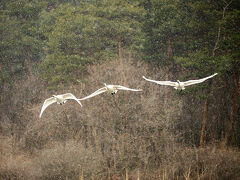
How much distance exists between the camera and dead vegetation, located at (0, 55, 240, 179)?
14.1 metres

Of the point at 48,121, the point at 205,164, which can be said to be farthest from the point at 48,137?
the point at 205,164

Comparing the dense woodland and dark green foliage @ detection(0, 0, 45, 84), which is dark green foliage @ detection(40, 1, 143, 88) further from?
dark green foliage @ detection(0, 0, 45, 84)

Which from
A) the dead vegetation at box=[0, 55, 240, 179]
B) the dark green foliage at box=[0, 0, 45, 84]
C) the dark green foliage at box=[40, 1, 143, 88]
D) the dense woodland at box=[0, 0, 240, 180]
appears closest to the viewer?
the dead vegetation at box=[0, 55, 240, 179]

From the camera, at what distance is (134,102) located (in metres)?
16.8

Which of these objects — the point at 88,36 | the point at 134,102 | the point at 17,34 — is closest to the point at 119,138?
the point at 134,102

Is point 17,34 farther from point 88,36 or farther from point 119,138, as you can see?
point 119,138

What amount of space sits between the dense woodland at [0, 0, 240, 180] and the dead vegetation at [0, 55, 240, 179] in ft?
0.17

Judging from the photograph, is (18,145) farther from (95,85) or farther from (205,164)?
(205,164)

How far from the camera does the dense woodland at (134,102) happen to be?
47.7ft

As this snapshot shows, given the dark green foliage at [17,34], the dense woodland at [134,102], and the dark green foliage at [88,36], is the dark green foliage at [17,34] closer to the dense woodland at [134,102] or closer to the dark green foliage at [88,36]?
the dense woodland at [134,102]

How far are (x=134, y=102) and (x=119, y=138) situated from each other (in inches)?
91.3

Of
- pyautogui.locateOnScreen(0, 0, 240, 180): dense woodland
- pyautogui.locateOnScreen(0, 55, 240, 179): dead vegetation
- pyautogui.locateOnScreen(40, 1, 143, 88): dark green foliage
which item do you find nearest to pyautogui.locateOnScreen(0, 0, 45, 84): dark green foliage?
pyautogui.locateOnScreen(0, 0, 240, 180): dense woodland

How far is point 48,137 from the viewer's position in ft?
58.4

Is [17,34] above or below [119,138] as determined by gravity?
above
